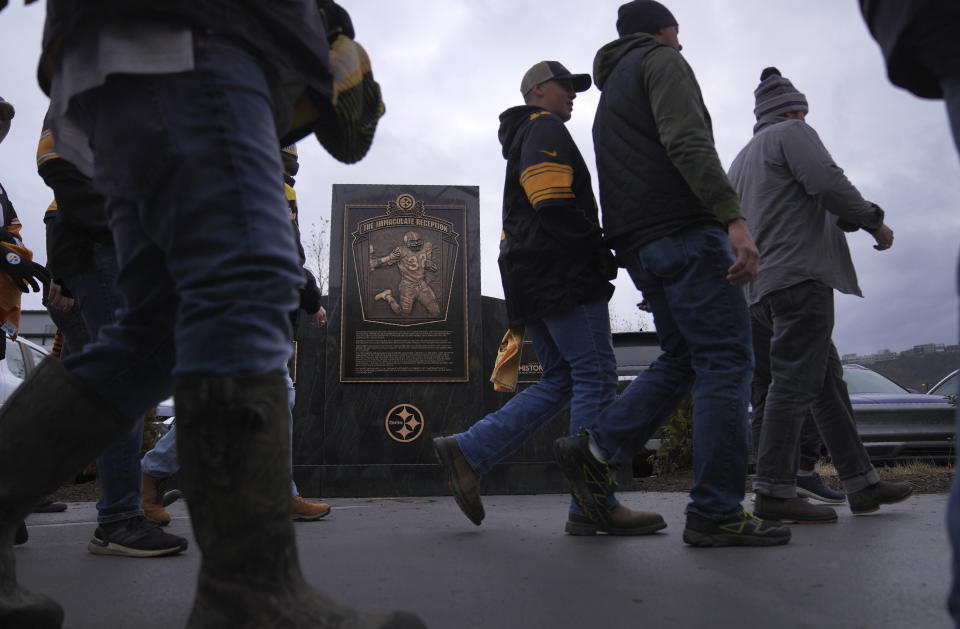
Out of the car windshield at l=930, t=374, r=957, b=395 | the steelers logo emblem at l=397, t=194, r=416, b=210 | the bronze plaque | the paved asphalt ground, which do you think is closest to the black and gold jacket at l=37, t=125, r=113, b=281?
the paved asphalt ground

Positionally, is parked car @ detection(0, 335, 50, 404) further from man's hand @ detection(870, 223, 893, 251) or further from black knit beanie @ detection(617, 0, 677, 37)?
man's hand @ detection(870, 223, 893, 251)

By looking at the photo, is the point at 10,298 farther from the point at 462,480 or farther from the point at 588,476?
the point at 588,476

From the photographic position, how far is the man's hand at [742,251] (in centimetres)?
242

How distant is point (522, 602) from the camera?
1.70 metres

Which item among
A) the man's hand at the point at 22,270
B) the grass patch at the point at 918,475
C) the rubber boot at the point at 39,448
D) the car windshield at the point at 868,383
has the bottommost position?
the grass patch at the point at 918,475

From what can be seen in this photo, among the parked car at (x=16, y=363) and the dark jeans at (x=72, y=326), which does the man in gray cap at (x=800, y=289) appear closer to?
the dark jeans at (x=72, y=326)

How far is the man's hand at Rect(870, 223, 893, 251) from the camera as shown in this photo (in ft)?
11.3

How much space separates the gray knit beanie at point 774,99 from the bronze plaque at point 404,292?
3832 mm

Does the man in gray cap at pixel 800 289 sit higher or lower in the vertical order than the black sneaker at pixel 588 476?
higher

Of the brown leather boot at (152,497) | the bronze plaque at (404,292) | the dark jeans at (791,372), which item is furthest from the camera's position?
the bronze plaque at (404,292)

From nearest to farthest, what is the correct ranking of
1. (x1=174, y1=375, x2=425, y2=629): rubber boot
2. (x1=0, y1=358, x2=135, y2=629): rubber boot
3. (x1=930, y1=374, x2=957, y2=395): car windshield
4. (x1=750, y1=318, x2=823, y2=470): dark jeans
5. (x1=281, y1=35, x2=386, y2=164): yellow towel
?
1. (x1=174, y1=375, x2=425, y2=629): rubber boot
2. (x1=0, y1=358, x2=135, y2=629): rubber boot
3. (x1=281, y1=35, x2=386, y2=164): yellow towel
4. (x1=750, y1=318, x2=823, y2=470): dark jeans
5. (x1=930, y1=374, x2=957, y2=395): car windshield

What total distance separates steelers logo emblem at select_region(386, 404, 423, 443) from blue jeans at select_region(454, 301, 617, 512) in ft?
11.8

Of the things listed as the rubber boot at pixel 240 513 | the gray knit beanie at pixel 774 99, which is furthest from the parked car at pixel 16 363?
the rubber boot at pixel 240 513

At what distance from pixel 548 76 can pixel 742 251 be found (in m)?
1.63
